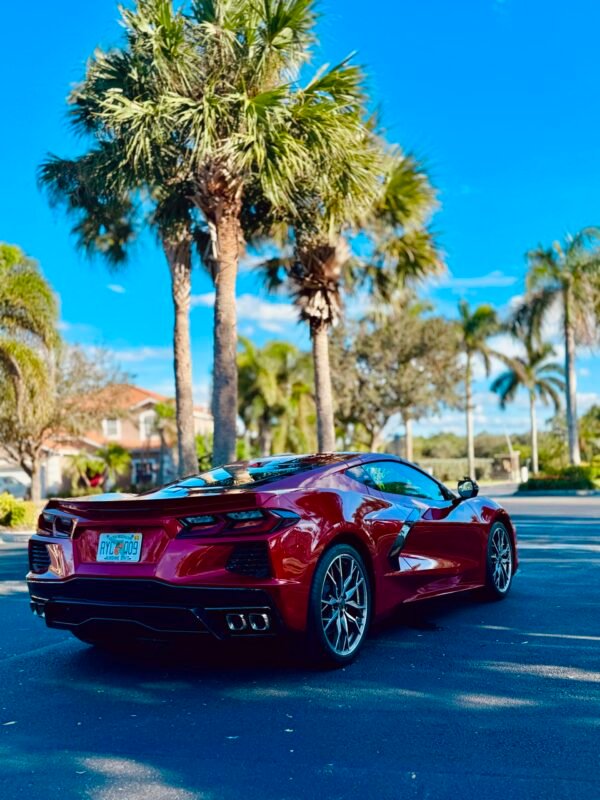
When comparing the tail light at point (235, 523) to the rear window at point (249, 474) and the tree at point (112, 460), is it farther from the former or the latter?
the tree at point (112, 460)

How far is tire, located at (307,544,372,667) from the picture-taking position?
5098 millimetres

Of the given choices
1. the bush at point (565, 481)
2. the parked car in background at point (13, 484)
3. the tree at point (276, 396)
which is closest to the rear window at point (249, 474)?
the bush at point (565, 481)

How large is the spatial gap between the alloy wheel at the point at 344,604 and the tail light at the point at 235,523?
530 mm

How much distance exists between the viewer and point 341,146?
53.6 ft

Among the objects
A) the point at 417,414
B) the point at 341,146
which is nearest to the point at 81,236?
the point at 341,146

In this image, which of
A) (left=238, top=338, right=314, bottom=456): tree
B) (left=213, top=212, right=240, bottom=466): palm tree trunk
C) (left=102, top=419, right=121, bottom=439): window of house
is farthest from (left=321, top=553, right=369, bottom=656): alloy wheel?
(left=102, top=419, right=121, bottom=439): window of house

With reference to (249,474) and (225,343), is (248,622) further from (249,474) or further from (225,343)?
(225,343)

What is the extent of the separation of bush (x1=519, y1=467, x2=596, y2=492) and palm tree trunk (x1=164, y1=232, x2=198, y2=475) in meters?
17.1

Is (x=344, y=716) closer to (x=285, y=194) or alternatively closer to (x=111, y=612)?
(x=111, y=612)

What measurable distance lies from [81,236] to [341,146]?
8.10 m

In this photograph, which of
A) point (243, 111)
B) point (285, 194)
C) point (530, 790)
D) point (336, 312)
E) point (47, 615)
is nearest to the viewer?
point (530, 790)

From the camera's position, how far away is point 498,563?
7.54 metres

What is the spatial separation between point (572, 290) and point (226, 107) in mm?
22318

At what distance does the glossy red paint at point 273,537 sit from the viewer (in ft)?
16.2
